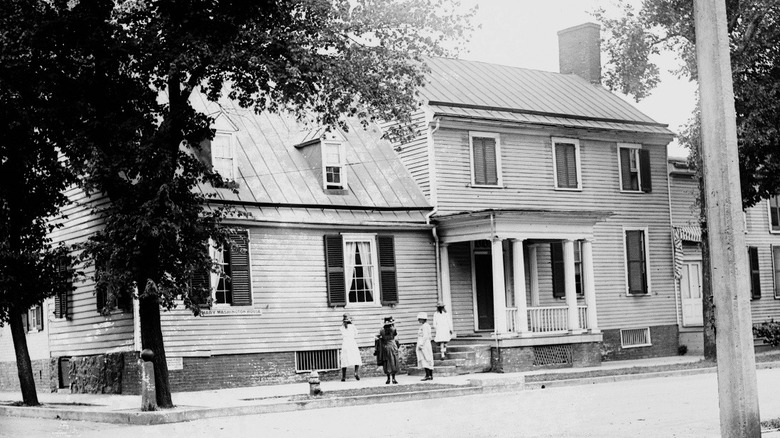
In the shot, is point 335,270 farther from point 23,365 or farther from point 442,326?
point 23,365

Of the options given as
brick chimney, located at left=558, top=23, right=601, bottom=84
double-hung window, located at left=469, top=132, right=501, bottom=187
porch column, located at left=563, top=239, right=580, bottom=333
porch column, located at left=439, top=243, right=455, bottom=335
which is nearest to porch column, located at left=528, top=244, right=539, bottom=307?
porch column, located at left=563, top=239, right=580, bottom=333

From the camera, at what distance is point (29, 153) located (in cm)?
2130

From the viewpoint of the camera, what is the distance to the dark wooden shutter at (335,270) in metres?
26.9

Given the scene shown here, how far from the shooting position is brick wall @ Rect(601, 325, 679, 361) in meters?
32.3

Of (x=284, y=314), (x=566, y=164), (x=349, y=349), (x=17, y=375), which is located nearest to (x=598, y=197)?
(x=566, y=164)

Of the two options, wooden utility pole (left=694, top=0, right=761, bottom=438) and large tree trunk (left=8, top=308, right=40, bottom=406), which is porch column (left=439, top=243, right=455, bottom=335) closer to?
large tree trunk (left=8, top=308, right=40, bottom=406)

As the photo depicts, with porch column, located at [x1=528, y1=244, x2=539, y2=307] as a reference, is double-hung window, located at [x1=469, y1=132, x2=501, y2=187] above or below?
above

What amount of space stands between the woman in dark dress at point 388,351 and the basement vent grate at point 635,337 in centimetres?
1145

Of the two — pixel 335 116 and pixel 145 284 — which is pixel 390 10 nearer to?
pixel 335 116

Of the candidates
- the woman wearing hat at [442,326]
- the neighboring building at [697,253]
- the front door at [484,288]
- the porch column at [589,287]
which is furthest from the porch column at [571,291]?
the neighboring building at [697,253]

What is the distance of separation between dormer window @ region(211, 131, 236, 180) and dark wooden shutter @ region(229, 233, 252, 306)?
1.95 meters

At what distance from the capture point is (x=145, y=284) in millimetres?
18797

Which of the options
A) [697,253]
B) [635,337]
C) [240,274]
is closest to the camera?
[240,274]

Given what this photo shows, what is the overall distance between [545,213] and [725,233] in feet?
65.2
